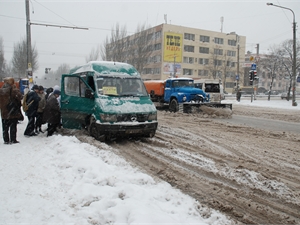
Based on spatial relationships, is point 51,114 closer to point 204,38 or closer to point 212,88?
point 212,88

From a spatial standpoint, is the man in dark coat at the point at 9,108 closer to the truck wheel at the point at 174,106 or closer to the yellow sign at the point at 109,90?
the yellow sign at the point at 109,90

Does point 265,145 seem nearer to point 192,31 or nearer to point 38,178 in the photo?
point 38,178

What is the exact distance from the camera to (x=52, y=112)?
8.87m

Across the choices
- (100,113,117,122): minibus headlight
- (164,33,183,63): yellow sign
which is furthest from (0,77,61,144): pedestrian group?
(164,33,183,63): yellow sign

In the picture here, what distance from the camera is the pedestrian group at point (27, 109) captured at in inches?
293

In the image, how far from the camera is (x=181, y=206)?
150 inches

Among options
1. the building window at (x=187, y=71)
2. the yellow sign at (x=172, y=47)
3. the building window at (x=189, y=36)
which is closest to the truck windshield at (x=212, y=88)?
the yellow sign at (x=172, y=47)

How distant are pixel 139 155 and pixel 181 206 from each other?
2.96m

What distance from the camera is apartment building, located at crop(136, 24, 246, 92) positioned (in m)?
64.9

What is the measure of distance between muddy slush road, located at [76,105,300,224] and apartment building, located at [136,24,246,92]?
54.3 m

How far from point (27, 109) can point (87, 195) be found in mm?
5740

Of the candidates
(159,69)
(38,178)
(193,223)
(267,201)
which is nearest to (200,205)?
(193,223)

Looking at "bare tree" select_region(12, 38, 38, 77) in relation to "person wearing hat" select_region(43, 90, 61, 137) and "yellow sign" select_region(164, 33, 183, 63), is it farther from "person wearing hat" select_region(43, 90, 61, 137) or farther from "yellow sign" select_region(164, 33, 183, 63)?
"person wearing hat" select_region(43, 90, 61, 137)

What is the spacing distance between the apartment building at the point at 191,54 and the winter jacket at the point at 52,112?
53.9 metres
